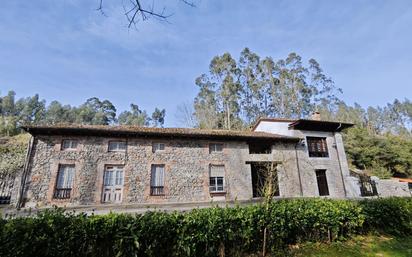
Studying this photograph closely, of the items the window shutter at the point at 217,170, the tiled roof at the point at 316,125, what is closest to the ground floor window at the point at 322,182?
the tiled roof at the point at 316,125

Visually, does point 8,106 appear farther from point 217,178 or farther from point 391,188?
point 391,188

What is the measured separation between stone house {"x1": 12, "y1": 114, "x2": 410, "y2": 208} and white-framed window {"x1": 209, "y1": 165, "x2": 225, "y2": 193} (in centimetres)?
7

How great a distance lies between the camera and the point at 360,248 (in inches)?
225

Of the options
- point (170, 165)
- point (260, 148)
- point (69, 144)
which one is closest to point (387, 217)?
point (260, 148)

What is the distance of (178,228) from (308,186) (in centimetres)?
1362

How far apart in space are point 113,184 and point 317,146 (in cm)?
1548

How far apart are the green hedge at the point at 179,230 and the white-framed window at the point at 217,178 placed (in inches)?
327

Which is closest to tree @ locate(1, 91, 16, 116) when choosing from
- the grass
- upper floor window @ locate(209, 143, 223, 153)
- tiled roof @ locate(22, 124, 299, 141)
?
tiled roof @ locate(22, 124, 299, 141)

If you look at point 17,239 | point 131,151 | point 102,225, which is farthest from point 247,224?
point 131,151

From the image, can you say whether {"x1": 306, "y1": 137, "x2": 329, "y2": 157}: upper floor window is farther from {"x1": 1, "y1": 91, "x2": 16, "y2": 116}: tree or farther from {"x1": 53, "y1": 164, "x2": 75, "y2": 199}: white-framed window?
{"x1": 1, "y1": 91, "x2": 16, "y2": 116}: tree

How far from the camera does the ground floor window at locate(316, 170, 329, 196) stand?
52.1ft

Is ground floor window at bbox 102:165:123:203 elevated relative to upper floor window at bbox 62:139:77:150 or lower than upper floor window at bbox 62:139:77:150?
lower

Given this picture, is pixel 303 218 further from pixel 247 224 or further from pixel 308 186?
pixel 308 186

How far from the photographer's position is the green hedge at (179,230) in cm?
384
